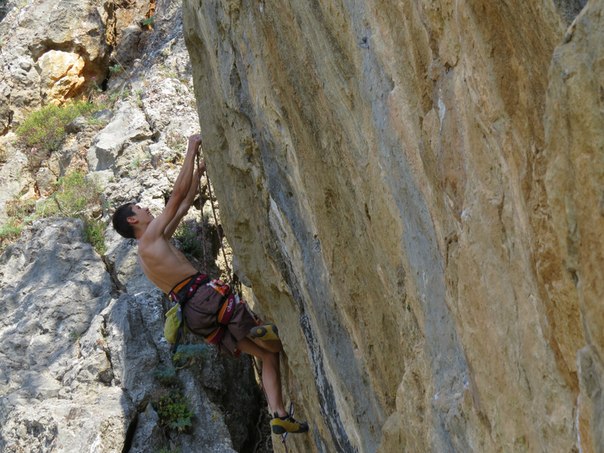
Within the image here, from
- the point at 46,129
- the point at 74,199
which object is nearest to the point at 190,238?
the point at 74,199

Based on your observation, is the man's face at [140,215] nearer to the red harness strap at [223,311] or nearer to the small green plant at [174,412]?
the red harness strap at [223,311]

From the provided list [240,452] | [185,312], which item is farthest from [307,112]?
[240,452]

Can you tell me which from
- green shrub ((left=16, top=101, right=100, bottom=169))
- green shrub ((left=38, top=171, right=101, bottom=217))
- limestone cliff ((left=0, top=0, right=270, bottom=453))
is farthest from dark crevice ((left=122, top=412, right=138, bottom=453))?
green shrub ((left=16, top=101, right=100, bottom=169))

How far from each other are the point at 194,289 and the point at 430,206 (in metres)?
3.74

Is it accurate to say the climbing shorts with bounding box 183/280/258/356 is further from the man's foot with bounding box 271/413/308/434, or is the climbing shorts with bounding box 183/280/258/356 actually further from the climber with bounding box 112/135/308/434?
the man's foot with bounding box 271/413/308/434

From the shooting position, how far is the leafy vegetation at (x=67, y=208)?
9.23 metres

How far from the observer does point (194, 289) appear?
6363mm

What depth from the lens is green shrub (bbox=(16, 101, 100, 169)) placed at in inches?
443

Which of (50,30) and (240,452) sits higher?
(50,30)

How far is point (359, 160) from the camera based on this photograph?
3.54 metres

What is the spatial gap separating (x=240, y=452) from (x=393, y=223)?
521 centimetres

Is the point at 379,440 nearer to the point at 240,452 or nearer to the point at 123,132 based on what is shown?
the point at 240,452

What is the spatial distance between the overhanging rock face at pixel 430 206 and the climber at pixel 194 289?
70 cm

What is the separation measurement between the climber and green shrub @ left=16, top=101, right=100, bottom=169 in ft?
16.8
